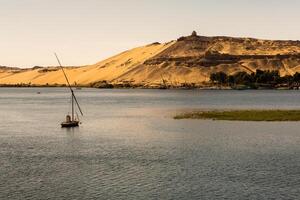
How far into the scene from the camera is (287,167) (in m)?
50.1

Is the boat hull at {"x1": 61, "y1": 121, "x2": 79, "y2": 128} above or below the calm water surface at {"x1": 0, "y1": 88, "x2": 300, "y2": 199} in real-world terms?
above

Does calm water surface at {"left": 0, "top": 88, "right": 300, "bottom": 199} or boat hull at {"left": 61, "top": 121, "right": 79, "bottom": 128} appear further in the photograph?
boat hull at {"left": 61, "top": 121, "right": 79, "bottom": 128}

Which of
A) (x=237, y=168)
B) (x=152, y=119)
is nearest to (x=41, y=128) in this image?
(x=152, y=119)

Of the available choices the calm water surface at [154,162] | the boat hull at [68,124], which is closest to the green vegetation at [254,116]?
the calm water surface at [154,162]

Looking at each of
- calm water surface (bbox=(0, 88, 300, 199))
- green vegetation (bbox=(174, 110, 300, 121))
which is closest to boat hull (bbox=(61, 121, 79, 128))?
calm water surface (bbox=(0, 88, 300, 199))

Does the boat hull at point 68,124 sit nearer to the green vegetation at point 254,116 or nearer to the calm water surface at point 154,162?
the calm water surface at point 154,162

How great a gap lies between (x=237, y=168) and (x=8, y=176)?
20631 mm

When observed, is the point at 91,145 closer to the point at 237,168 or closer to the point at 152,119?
the point at 237,168

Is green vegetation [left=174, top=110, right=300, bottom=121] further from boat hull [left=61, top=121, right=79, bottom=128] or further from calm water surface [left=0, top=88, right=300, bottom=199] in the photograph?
boat hull [left=61, top=121, right=79, bottom=128]

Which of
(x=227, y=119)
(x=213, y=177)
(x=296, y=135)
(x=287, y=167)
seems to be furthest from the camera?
(x=227, y=119)

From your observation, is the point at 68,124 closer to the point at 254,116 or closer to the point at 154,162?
the point at 254,116

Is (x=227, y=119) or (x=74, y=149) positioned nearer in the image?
(x=74, y=149)

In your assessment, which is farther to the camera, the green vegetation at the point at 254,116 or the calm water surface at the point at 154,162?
the green vegetation at the point at 254,116

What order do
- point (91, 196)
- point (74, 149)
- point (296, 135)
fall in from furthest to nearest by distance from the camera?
point (296, 135) → point (74, 149) → point (91, 196)
